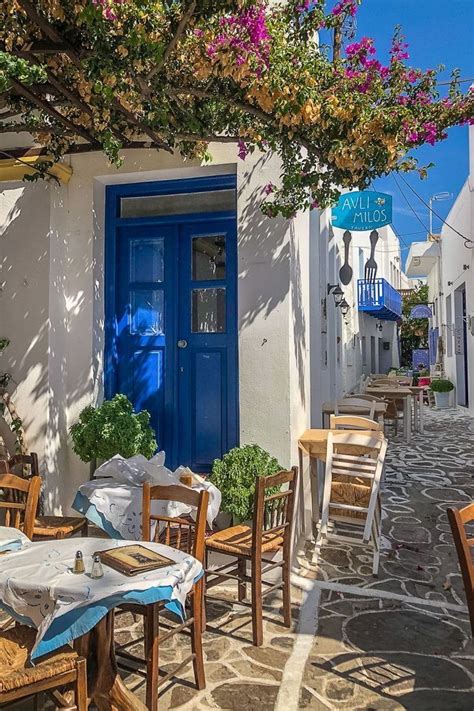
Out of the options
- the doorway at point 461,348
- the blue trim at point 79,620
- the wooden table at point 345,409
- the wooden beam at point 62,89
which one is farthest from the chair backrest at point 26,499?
the doorway at point 461,348

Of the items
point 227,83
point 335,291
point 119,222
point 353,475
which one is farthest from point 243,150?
point 335,291

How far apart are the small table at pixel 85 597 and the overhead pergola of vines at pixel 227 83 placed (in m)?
2.37

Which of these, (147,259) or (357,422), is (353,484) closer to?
(357,422)

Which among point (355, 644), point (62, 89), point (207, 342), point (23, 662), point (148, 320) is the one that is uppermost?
point (62, 89)

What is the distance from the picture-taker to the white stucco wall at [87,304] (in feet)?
15.5

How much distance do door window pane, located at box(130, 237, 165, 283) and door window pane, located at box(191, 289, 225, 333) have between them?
0.44 metres

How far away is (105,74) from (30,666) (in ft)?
9.07

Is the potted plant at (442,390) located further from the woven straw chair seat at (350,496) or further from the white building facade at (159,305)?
the woven straw chair seat at (350,496)

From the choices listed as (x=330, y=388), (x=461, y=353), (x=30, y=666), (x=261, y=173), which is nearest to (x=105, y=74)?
(x=261, y=173)

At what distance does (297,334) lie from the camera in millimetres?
5125

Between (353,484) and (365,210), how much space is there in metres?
3.34

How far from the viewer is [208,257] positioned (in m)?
5.42

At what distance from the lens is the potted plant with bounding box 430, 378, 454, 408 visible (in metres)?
16.9

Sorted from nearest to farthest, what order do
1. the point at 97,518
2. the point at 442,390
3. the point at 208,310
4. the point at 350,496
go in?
the point at 97,518, the point at 350,496, the point at 208,310, the point at 442,390
